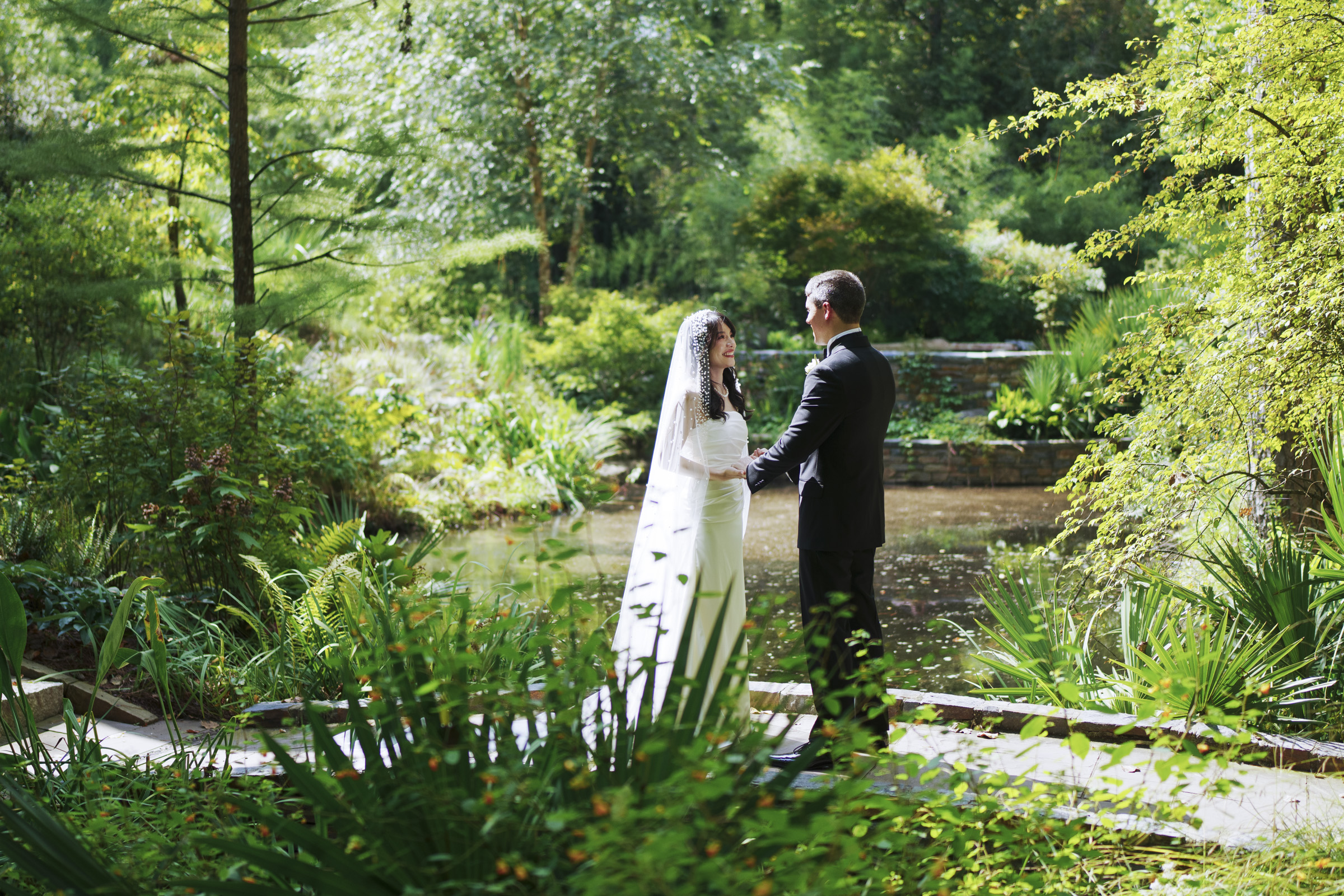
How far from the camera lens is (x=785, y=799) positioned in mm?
1952

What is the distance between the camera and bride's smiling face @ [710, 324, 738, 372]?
4137 millimetres

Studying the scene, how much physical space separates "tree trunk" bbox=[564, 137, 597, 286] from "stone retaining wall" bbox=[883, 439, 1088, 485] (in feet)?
22.2

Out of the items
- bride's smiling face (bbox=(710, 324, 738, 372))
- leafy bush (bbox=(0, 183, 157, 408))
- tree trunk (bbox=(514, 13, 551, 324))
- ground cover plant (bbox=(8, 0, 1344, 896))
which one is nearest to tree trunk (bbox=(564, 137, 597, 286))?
ground cover plant (bbox=(8, 0, 1344, 896))

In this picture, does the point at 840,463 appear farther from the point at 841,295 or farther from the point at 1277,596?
the point at 1277,596

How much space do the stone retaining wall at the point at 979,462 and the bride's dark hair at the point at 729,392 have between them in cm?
834

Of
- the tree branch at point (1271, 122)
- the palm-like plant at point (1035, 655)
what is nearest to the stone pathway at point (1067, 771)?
the palm-like plant at point (1035, 655)

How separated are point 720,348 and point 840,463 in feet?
2.32

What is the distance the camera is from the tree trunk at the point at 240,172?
6.16 meters

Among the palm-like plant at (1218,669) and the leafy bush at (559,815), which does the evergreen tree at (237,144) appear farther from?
the palm-like plant at (1218,669)

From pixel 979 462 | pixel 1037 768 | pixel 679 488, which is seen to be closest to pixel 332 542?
pixel 679 488

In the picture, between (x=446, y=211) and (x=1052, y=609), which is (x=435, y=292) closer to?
(x=446, y=211)

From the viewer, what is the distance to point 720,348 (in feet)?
13.6

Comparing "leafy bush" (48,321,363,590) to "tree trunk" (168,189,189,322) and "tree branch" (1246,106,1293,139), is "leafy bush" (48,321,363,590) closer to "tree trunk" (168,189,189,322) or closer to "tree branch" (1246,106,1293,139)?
"tree trunk" (168,189,189,322)

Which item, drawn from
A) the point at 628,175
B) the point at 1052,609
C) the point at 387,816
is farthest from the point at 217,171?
the point at 628,175
